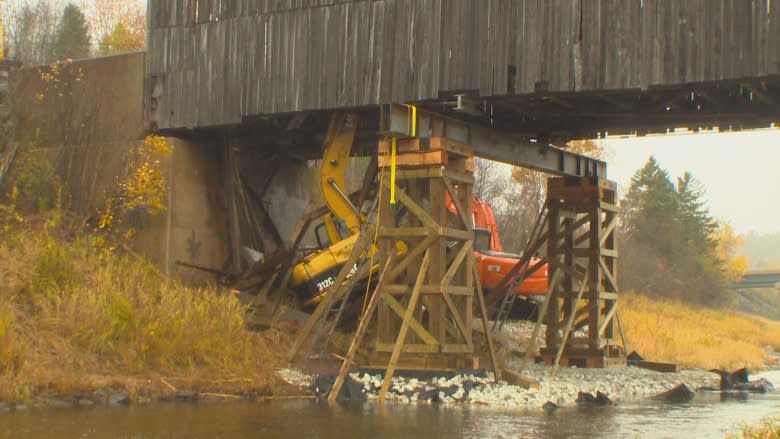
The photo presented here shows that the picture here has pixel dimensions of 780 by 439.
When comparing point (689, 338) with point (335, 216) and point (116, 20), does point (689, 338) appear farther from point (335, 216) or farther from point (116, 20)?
point (116, 20)

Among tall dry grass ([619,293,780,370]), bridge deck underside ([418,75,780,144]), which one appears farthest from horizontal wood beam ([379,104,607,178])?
tall dry grass ([619,293,780,370])

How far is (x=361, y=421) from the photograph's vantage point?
50.3 feet

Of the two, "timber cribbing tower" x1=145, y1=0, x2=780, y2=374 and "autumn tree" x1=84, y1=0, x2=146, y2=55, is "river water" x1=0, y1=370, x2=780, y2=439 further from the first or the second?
"autumn tree" x1=84, y1=0, x2=146, y2=55

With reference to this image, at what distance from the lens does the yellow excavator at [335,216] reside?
910 inches

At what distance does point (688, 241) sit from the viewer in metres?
80.2

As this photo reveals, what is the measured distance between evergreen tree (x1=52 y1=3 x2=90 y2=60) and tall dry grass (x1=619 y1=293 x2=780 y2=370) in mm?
26278

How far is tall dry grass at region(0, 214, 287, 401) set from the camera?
667 inches

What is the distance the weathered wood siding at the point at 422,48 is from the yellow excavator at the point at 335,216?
1.55 m

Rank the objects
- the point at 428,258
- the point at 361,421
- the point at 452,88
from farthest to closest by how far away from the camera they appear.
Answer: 1. the point at 452,88
2. the point at 428,258
3. the point at 361,421

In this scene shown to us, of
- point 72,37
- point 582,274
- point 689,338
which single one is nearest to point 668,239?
point 689,338

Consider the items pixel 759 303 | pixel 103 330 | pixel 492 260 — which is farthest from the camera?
pixel 759 303

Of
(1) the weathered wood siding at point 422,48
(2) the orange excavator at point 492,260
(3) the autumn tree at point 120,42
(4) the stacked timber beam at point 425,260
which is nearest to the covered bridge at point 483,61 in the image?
(1) the weathered wood siding at point 422,48

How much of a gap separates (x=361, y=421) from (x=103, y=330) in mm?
5376

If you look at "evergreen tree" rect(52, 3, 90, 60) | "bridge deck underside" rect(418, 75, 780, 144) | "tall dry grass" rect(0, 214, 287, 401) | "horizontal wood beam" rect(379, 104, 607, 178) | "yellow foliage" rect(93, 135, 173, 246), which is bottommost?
"tall dry grass" rect(0, 214, 287, 401)
